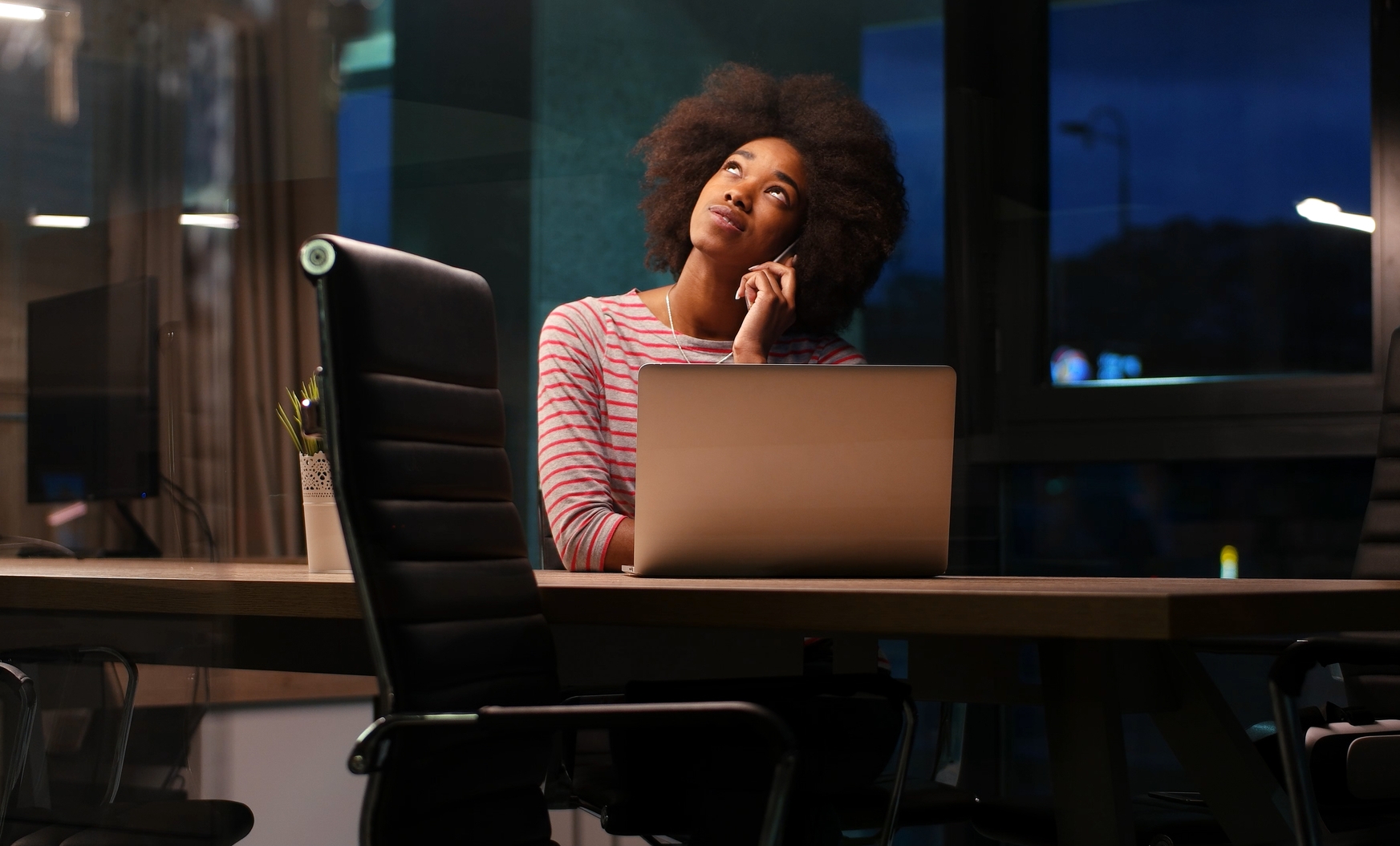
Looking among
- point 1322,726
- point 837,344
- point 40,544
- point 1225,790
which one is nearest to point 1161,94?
point 837,344

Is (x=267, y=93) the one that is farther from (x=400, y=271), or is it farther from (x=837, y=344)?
(x=400, y=271)

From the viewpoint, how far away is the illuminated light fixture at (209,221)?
146cm

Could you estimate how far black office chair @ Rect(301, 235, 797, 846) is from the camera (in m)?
1.10

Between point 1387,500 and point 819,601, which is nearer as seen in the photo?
point 819,601

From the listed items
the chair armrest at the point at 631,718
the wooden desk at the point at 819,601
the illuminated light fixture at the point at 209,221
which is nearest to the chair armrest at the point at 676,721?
the chair armrest at the point at 631,718

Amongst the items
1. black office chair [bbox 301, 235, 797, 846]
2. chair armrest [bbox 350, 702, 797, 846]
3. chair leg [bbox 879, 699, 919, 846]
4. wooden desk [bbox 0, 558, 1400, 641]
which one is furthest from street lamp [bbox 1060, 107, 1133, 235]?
chair armrest [bbox 350, 702, 797, 846]

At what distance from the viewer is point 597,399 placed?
213cm

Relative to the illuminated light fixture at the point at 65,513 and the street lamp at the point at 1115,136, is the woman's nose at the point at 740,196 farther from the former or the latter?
the illuminated light fixture at the point at 65,513

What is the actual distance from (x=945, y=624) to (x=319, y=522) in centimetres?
87

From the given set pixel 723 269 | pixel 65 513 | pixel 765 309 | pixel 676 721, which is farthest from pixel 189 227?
pixel 723 269

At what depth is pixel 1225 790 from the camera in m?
1.32

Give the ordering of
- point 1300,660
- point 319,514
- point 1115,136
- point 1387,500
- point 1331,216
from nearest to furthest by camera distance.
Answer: point 1300,660 → point 319,514 → point 1387,500 → point 1331,216 → point 1115,136

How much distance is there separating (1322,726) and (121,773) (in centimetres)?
144

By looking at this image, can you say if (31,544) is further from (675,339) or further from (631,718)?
(675,339)
